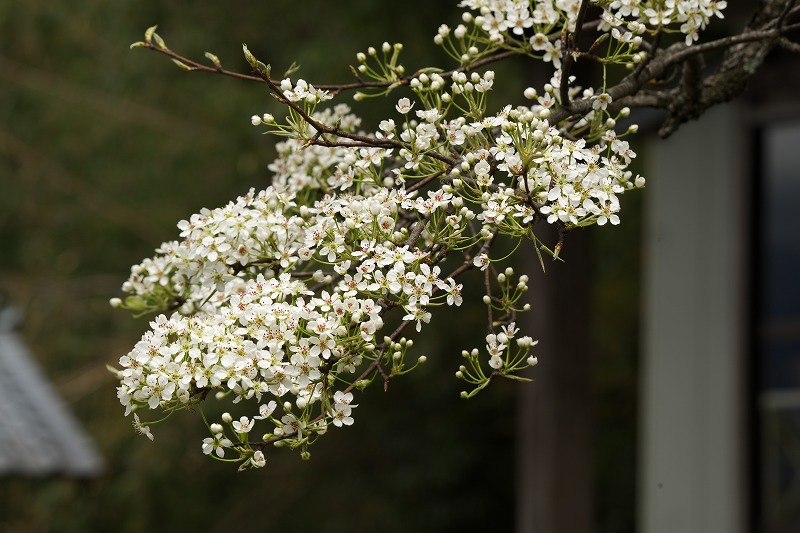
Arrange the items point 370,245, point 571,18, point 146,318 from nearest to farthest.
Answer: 1. point 370,245
2. point 571,18
3. point 146,318

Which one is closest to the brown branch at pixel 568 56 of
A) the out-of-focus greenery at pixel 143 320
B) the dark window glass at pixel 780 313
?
the dark window glass at pixel 780 313

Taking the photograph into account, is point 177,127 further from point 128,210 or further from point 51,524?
point 51,524

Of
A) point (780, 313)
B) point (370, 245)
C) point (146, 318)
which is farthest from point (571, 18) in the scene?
point (146, 318)

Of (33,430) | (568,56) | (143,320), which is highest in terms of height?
(568,56)

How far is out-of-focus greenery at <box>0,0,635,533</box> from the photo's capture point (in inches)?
221

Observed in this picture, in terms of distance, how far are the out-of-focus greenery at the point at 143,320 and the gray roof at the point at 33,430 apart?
2.13 feet

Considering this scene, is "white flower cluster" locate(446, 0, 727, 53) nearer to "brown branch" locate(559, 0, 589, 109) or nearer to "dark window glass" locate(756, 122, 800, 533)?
"brown branch" locate(559, 0, 589, 109)

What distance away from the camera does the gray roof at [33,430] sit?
158 inches

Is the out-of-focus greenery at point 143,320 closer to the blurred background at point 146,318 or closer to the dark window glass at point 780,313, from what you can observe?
the blurred background at point 146,318

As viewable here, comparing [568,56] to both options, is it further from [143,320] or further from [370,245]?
[143,320]

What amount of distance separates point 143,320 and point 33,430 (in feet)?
2.69

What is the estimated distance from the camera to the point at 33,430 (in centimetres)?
434

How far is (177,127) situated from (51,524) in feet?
7.80

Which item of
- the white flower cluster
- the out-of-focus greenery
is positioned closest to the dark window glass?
the out-of-focus greenery
